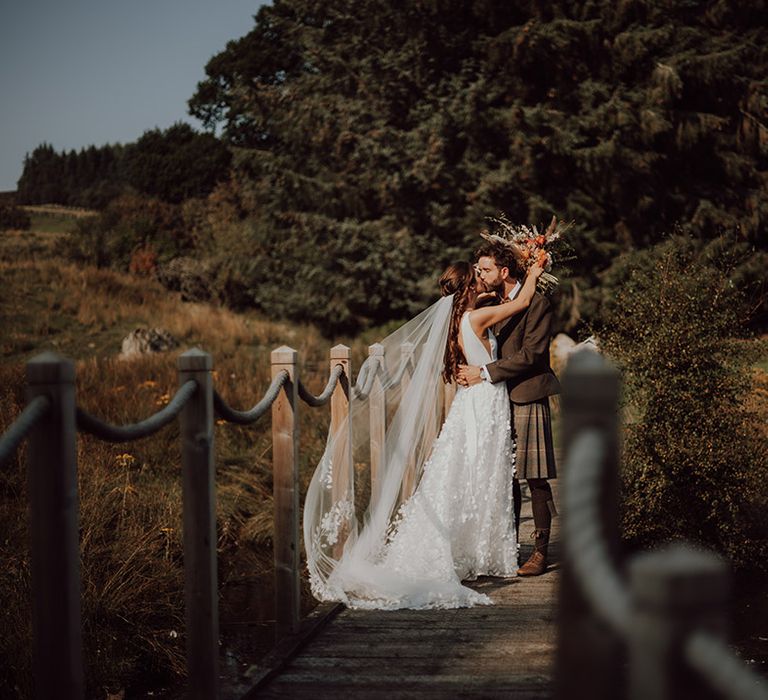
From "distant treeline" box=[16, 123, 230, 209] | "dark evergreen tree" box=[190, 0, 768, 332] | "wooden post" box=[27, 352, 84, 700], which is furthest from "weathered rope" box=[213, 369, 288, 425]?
"distant treeline" box=[16, 123, 230, 209]

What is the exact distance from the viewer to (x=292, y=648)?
433 cm

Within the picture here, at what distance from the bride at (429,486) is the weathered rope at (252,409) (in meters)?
1.14

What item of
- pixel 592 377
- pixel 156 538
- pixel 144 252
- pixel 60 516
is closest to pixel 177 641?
pixel 156 538

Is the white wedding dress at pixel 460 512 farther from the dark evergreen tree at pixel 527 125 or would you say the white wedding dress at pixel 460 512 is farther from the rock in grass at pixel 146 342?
the dark evergreen tree at pixel 527 125

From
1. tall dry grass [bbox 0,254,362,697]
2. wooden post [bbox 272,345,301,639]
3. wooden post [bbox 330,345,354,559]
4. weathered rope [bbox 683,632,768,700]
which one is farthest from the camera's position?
wooden post [bbox 330,345,354,559]

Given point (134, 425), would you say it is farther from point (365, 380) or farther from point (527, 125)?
point (527, 125)

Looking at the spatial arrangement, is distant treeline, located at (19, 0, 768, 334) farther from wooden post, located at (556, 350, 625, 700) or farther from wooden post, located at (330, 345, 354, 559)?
wooden post, located at (556, 350, 625, 700)

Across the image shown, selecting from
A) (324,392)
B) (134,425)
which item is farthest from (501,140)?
(134,425)

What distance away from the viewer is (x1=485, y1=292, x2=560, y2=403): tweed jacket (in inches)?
237

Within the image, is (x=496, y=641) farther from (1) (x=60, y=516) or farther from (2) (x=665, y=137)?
(2) (x=665, y=137)

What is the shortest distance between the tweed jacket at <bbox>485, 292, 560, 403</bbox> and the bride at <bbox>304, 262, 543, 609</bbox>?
9cm

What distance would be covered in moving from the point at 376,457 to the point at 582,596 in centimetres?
509

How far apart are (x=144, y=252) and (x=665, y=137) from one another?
16.0m

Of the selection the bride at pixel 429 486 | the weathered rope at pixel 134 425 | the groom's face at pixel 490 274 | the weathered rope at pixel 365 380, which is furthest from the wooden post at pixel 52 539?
the groom's face at pixel 490 274
